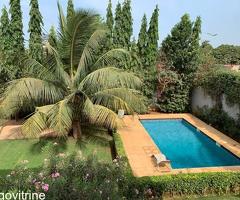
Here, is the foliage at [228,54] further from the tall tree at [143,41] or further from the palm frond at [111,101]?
the palm frond at [111,101]

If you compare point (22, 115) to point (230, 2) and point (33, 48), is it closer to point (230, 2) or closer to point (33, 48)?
point (33, 48)

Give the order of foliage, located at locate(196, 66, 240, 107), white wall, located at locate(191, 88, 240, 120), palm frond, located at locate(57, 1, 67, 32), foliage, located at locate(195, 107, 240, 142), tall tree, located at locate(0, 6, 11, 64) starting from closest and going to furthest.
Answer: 1. palm frond, located at locate(57, 1, 67, 32)
2. foliage, located at locate(195, 107, 240, 142)
3. foliage, located at locate(196, 66, 240, 107)
4. white wall, located at locate(191, 88, 240, 120)
5. tall tree, located at locate(0, 6, 11, 64)

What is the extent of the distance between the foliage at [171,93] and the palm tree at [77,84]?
5.53 meters

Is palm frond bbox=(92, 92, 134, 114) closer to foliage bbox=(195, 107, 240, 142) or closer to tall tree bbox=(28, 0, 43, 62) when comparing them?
foliage bbox=(195, 107, 240, 142)

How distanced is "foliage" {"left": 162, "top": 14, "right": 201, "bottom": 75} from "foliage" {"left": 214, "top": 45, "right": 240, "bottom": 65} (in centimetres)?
1407

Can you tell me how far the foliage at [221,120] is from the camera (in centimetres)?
1413

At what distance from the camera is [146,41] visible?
61.8 ft

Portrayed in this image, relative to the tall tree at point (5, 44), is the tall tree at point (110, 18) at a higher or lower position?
higher

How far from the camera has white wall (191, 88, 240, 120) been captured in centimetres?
1458

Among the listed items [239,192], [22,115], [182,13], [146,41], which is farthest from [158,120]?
[239,192]

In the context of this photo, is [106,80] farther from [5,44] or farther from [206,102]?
[5,44]

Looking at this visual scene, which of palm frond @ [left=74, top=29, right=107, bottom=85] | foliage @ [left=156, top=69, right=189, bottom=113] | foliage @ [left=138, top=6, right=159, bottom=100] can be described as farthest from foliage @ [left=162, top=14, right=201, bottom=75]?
palm frond @ [left=74, top=29, right=107, bottom=85]

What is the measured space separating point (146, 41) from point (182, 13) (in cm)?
256

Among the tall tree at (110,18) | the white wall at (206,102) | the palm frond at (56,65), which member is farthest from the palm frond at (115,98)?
the tall tree at (110,18)
